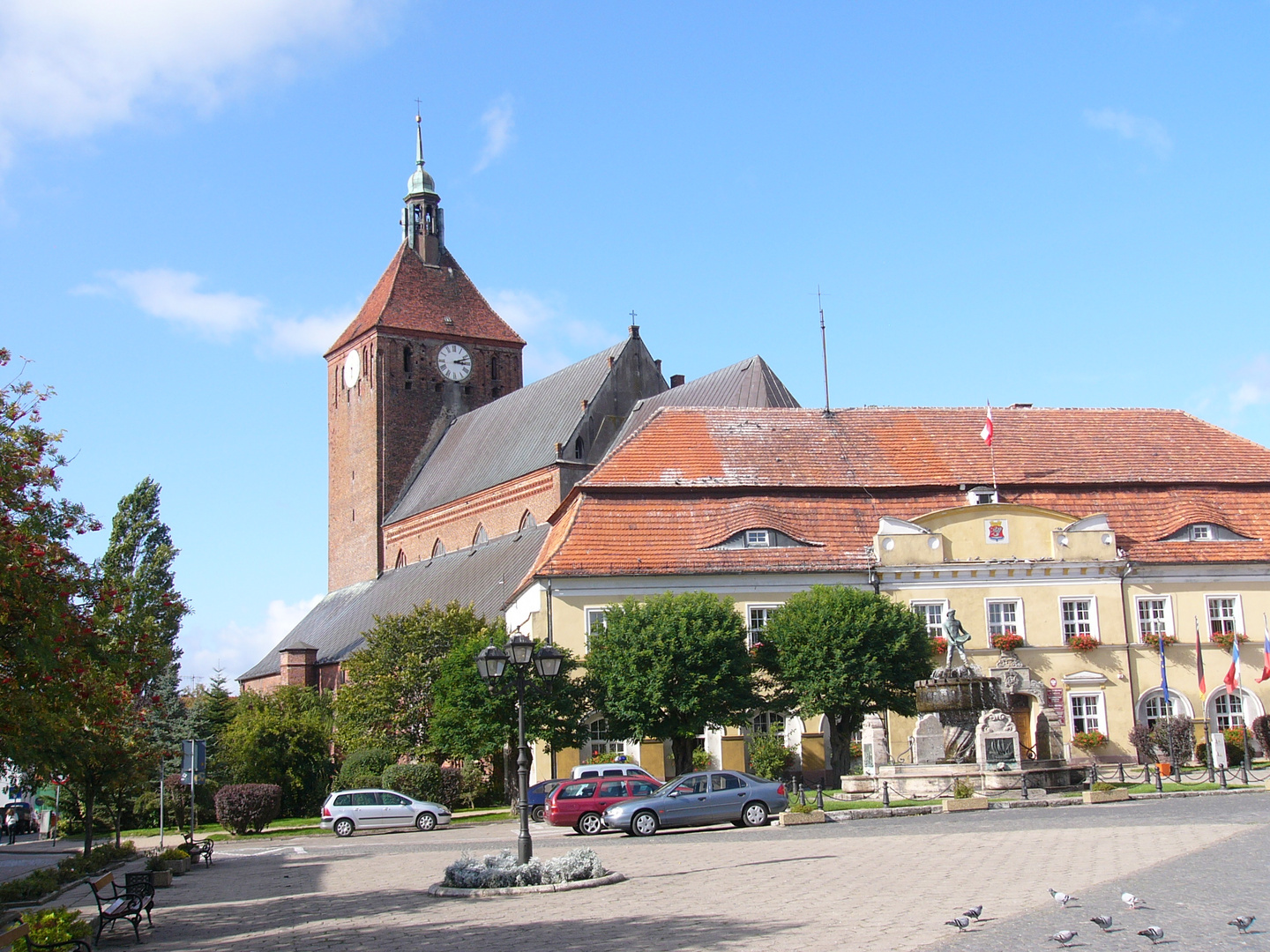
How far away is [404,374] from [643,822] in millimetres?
49955

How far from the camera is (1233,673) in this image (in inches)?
1580

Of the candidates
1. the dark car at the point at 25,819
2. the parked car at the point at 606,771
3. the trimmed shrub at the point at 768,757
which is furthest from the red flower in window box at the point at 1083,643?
the dark car at the point at 25,819

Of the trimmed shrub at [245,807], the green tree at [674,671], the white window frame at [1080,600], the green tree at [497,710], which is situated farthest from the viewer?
the white window frame at [1080,600]

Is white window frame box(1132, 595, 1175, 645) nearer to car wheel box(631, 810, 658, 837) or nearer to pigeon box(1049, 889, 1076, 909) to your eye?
car wheel box(631, 810, 658, 837)

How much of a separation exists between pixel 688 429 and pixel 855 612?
1066 centimetres

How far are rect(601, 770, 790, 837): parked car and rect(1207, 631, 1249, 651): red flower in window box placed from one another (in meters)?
19.2

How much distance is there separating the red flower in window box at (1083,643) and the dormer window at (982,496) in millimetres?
4765

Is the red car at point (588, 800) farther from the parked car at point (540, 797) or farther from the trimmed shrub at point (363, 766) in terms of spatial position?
the trimmed shrub at point (363, 766)

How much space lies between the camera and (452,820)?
37812 mm

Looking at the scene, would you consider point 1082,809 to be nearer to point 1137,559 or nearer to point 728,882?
point 728,882

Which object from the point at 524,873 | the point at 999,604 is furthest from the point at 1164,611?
the point at 524,873

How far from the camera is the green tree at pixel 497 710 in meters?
35.5

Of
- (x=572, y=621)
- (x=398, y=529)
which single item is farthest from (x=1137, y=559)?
(x=398, y=529)

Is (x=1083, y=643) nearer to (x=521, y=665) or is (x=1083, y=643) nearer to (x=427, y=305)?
(x=521, y=665)
